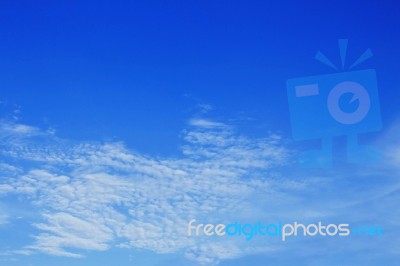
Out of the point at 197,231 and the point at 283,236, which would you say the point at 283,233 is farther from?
the point at 197,231

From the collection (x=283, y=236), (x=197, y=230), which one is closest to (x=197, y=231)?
(x=197, y=230)

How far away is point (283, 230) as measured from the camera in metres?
10.4

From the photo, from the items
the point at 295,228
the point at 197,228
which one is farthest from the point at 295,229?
the point at 197,228

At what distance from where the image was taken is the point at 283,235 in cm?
1037

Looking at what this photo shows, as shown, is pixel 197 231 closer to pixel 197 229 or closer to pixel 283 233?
pixel 197 229

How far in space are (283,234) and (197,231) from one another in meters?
3.73

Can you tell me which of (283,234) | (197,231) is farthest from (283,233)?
(197,231)

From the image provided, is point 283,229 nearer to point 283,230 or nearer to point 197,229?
point 283,230

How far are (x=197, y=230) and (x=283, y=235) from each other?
12.2ft

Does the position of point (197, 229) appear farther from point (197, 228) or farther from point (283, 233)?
point (283, 233)

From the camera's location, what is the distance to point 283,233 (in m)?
10.4

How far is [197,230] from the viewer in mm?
10727

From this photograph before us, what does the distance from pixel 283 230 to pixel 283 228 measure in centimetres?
→ 8

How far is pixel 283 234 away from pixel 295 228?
58 cm
